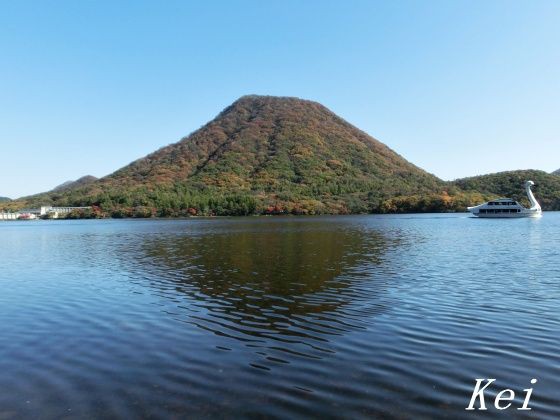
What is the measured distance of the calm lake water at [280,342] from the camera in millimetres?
10180

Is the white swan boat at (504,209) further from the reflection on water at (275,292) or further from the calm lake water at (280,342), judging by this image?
the calm lake water at (280,342)

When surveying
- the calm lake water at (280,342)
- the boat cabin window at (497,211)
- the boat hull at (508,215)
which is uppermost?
the boat cabin window at (497,211)

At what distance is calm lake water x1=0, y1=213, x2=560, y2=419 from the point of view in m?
10.2

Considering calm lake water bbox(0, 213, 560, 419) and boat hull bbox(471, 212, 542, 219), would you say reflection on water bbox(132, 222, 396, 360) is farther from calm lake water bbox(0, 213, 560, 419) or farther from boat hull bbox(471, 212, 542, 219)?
boat hull bbox(471, 212, 542, 219)

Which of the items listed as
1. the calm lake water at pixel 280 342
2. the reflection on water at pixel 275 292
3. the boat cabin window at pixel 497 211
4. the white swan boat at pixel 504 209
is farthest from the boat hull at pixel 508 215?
the calm lake water at pixel 280 342

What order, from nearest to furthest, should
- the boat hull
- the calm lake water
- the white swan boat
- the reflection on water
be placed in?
the calm lake water, the reflection on water, the boat hull, the white swan boat

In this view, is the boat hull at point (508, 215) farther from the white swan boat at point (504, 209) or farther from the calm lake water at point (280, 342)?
the calm lake water at point (280, 342)

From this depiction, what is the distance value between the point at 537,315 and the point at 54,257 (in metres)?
45.8

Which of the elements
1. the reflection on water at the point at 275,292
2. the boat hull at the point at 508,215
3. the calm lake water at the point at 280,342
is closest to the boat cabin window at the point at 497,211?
the boat hull at the point at 508,215

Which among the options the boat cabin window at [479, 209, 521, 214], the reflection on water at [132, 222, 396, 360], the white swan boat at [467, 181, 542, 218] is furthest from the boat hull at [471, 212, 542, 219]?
the reflection on water at [132, 222, 396, 360]

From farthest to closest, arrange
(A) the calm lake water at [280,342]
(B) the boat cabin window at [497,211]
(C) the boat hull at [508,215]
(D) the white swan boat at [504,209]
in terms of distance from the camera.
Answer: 1. (B) the boat cabin window at [497,211]
2. (D) the white swan boat at [504,209]
3. (C) the boat hull at [508,215]
4. (A) the calm lake water at [280,342]

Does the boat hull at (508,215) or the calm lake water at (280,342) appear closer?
the calm lake water at (280,342)

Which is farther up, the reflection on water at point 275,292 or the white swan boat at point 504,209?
the white swan boat at point 504,209

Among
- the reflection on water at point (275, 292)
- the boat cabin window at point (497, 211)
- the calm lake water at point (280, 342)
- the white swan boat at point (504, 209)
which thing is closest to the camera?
the calm lake water at point (280, 342)
